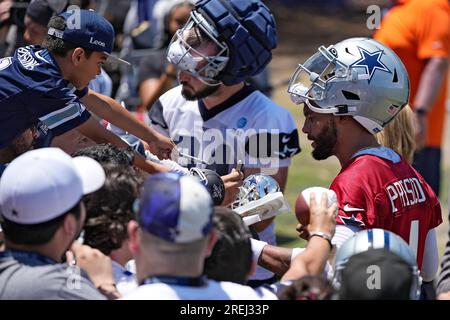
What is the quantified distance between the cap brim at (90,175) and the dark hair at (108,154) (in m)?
0.52

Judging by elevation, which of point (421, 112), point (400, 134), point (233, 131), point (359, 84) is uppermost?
point (359, 84)

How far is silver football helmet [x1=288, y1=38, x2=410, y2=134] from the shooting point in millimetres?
4812

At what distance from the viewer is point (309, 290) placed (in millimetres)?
3658

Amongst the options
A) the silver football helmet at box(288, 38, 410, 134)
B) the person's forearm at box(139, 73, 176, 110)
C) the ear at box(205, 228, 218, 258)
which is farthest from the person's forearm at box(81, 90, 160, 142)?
the person's forearm at box(139, 73, 176, 110)

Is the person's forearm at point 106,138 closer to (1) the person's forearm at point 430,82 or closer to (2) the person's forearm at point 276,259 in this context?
(2) the person's forearm at point 276,259

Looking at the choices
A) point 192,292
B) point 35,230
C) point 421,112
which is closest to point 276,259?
point 192,292

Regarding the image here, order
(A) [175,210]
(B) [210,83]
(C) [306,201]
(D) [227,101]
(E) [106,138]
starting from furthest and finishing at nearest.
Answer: (D) [227,101]
(B) [210,83]
(E) [106,138]
(C) [306,201]
(A) [175,210]

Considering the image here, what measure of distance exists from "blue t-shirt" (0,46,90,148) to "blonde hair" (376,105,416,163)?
1597 mm

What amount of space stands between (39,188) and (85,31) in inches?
73.6

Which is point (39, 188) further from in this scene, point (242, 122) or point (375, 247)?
point (242, 122)

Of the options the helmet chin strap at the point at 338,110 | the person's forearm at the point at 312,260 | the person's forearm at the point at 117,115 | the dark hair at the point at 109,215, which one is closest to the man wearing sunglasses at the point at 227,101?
the person's forearm at the point at 117,115

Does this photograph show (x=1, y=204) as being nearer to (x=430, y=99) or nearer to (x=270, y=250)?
(x=270, y=250)

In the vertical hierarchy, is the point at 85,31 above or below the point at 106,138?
above

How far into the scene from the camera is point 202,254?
3559mm
